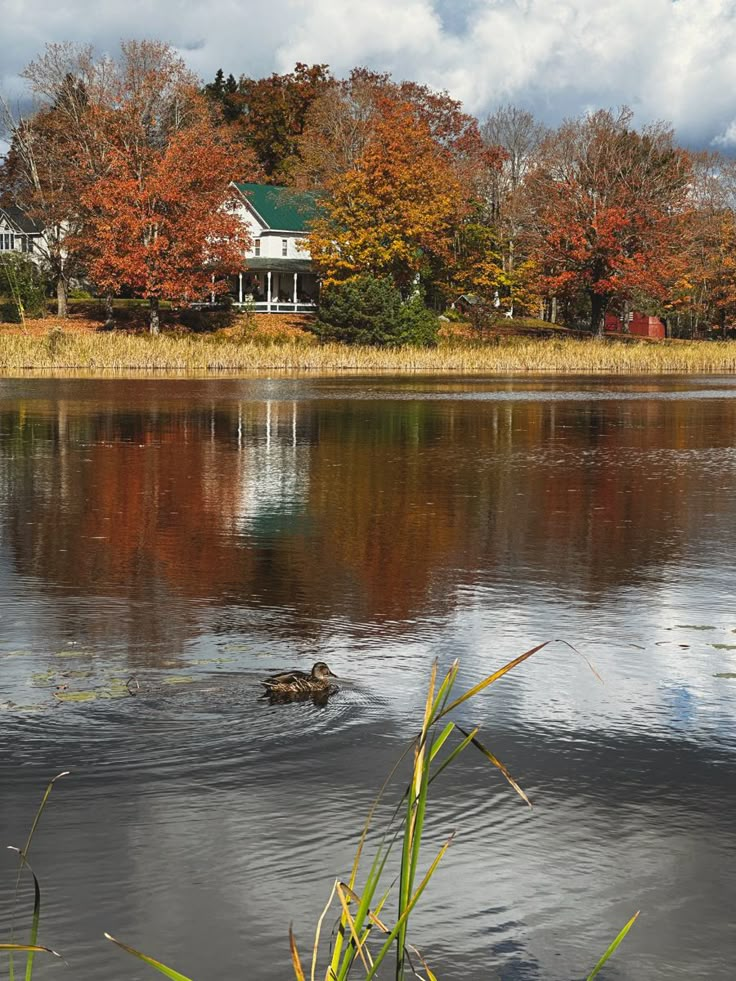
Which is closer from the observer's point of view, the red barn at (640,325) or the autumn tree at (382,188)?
the autumn tree at (382,188)

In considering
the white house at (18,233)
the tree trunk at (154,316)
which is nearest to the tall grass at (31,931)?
the tree trunk at (154,316)

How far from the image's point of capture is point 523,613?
28.5 feet

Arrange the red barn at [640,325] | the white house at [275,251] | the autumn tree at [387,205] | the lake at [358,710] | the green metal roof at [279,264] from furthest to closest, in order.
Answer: the red barn at [640,325] → the white house at [275,251] → the green metal roof at [279,264] → the autumn tree at [387,205] → the lake at [358,710]

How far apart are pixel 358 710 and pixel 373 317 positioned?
60.9m

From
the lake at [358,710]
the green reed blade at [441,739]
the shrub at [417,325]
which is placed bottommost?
the lake at [358,710]

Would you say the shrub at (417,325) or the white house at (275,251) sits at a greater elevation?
the white house at (275,251)

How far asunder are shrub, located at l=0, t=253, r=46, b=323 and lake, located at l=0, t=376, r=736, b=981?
5878cm

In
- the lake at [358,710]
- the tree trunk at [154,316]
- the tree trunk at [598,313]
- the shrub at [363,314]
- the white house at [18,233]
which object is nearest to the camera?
the lake at [358,710]

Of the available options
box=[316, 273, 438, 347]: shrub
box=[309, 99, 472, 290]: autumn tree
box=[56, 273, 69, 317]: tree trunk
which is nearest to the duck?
box=[316, 273, 438, 347]: shrub

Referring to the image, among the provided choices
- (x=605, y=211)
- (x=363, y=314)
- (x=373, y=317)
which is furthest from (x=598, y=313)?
(x=363, y=314)

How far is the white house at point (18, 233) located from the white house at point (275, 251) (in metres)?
13.7

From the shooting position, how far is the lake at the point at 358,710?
413 cm

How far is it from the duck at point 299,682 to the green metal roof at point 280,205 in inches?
3029

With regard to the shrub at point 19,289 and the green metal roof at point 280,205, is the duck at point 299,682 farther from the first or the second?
the green metal roof at point 280,205
